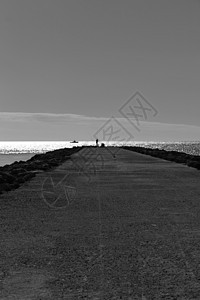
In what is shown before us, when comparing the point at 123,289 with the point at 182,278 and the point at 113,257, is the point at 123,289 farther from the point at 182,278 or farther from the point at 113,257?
the point at 113,257

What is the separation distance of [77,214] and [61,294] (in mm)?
6142

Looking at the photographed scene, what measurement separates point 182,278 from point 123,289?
809 mm

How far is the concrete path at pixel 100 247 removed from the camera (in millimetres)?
5605

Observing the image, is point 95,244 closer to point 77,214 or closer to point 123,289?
point 123,289

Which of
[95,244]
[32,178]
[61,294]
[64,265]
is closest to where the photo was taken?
[61,294]

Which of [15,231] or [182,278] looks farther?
[15,231]

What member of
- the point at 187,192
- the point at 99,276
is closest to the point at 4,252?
the point at 99,276

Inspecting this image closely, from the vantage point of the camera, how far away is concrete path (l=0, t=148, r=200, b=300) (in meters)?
5.61

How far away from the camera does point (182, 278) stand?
233 inches

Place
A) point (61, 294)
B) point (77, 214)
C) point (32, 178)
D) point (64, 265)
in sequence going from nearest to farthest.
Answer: point (61, 294) → point (64, 265) → point (77, 214) → point (32, 178)

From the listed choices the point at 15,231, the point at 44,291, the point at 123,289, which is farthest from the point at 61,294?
the point at 15,231

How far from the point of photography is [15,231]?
9258 mm

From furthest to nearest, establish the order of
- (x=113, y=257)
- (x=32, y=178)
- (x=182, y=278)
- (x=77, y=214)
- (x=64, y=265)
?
(x=32, y=178) < (x=77, y=214) < (x=113, y=257) < (x=64, y=265) < (x=182, y=278)

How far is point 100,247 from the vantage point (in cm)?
777
